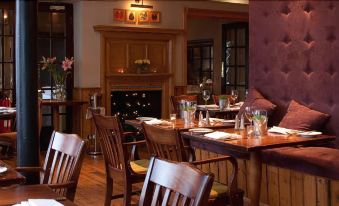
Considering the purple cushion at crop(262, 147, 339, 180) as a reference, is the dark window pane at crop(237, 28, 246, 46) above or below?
above

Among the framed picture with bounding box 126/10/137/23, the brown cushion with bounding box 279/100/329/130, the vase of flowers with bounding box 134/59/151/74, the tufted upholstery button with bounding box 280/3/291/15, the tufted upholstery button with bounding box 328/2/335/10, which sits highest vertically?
the framed picture with bounding box 126/10/137/23

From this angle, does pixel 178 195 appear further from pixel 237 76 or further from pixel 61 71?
pixel 237 76

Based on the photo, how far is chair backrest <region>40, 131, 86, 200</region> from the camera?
258 cm

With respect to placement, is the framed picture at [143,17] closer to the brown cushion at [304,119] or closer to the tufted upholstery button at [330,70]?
the brown cushion at [304,119]

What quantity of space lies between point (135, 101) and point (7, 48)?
2136mm

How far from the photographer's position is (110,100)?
8.07 metres

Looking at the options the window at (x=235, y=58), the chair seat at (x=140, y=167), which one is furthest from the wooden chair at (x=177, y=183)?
the window at (x=235, y=58)

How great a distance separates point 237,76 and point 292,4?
5258 mm

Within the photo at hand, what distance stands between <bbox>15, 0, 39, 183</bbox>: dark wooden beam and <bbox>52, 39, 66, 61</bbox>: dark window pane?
4.63 m

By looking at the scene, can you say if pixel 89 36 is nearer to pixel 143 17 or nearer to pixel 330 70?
pixel 143 17

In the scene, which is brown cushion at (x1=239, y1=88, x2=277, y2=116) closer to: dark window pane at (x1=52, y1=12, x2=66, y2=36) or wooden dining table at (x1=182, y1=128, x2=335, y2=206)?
wooden dining table at (x1=182, y1=128, x2=335, y2=206)

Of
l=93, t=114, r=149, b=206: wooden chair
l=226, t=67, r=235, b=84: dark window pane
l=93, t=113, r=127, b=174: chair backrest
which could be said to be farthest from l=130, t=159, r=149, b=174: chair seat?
l=226, t=67, r=235, b=84: dark window pane

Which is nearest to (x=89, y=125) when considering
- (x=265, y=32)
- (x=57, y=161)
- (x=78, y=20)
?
(x=78, y=20)

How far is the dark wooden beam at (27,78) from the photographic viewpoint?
337 cm
